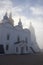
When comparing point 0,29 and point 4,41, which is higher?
point 0,29

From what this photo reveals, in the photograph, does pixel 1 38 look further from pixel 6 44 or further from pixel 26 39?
pixel 26 39

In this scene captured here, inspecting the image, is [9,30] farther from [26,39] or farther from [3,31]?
[26,39]

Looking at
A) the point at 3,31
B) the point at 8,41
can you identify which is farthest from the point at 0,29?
the point at 8,41

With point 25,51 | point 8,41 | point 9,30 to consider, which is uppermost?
point 9,30

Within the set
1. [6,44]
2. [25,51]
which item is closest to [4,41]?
[6,44]

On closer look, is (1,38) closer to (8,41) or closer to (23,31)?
(8,41)

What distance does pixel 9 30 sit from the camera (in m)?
41.1

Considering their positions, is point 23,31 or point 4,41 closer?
point 4,41

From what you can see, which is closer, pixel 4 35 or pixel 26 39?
pixel 4 35

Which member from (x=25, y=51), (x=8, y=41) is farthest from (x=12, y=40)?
(x=25, y=51)

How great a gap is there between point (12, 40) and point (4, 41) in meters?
2.58

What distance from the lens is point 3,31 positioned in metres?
39.9

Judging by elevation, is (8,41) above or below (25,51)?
above

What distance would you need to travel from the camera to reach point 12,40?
4181cm
